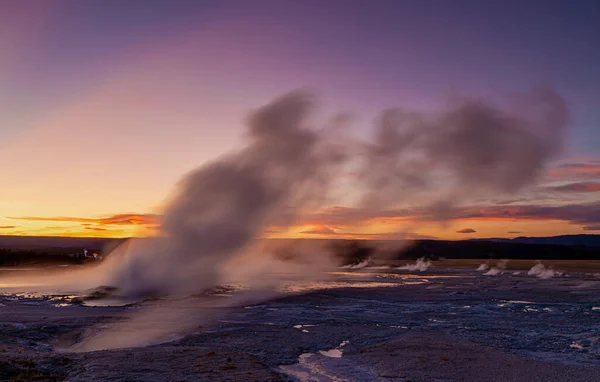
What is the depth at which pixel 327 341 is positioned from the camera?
16406 mm

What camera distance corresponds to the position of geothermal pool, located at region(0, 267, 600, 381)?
12297 millimetres

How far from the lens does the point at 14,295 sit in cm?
3034

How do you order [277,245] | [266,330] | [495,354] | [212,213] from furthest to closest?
1. [277,245]
2. [212,213]
3. [266,330]
4. [495,354]

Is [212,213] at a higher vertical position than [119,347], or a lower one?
higher

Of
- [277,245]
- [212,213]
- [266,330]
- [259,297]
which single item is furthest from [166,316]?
[277,245]

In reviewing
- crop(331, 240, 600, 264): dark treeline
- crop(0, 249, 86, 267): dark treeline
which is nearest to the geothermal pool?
crop(0, 249, 86, 267): dark treeline

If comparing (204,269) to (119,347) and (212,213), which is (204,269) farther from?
(119,347)

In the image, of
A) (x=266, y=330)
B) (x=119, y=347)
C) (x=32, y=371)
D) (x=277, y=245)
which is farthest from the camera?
(x=277, y=245)

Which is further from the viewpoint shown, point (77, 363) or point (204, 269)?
point (204, 269)

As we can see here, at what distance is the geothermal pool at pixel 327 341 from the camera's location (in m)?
12.3

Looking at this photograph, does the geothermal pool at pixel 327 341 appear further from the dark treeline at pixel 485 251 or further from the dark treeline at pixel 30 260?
the dark treeline at pixel 485 251

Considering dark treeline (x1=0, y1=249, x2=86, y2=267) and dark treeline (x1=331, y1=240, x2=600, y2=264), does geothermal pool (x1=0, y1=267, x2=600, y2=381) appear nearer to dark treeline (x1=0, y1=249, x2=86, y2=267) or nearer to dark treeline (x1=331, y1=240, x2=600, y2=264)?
dark treeline (x1=0, y1=249, x2=86, y2=267)

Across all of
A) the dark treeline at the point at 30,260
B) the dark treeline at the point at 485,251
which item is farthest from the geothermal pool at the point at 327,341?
the dark treeline at the point at 485,251

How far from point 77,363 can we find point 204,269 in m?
25.7
